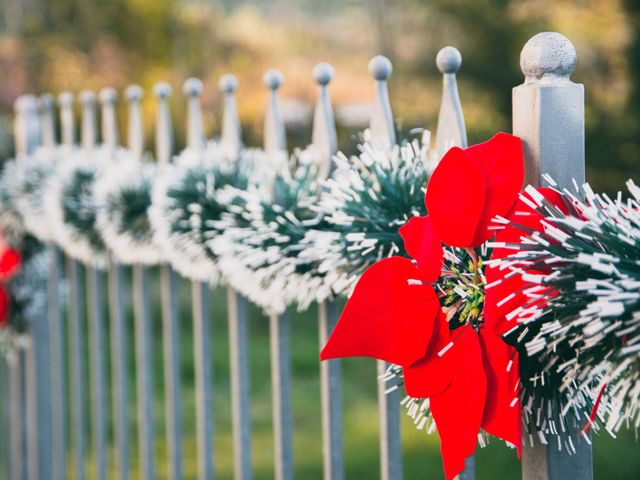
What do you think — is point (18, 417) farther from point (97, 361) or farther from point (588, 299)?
point (588, 299)

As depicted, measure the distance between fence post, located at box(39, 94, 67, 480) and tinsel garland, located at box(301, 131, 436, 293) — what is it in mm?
1456

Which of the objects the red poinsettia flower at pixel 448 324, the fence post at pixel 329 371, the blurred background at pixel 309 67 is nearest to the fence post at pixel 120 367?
the blurred background at pixel 309 67

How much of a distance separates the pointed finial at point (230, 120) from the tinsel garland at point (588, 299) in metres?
0.83

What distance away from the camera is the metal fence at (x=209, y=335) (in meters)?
0.87

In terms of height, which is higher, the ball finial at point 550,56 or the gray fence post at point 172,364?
the ball finial at point 550,56

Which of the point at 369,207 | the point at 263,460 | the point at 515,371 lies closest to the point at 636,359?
the point at 515,371

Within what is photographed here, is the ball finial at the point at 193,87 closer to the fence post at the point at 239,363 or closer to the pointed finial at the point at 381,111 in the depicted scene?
the fence post at the point at 239,363

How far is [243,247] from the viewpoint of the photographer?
1219 mm

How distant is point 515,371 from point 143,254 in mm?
1027

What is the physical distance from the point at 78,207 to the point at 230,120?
50cm

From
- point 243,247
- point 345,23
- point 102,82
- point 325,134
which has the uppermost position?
point 345,23

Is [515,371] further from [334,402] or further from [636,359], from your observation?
[334,402]

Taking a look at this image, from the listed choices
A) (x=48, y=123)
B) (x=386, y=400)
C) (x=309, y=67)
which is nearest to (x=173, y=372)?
(x=386, y=400)

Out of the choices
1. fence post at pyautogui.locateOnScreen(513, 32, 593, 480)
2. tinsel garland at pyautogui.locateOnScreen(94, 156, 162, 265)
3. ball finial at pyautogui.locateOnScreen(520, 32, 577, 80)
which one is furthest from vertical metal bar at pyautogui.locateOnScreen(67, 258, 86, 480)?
ball finial at pyautogui.locateOnScreen(520, 32, 577, 80)
